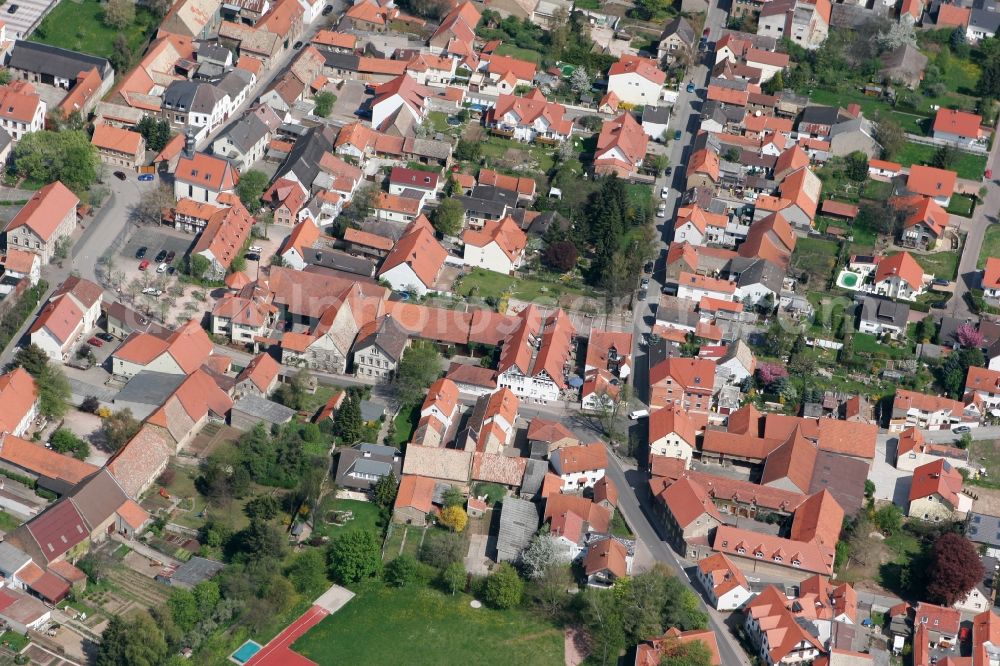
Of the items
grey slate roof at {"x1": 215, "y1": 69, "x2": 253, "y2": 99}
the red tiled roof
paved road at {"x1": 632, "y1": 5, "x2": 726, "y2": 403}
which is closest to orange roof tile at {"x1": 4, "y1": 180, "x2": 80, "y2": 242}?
grey slate roof at {"x1": 215, "y1": 69, "x2": 253, "y2": 99}

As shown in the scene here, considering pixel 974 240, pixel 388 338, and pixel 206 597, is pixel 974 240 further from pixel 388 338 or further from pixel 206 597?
pixel 206 597

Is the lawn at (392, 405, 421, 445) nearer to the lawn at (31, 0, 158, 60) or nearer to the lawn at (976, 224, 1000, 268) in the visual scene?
the lawn at (976, 224, 1000, 268)

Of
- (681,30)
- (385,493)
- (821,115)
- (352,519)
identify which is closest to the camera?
(352,519)

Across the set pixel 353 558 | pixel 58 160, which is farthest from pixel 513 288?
pixel 58 160

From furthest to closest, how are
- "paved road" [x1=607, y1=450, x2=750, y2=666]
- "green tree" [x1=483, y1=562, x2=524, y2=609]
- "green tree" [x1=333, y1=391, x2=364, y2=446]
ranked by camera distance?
"green tree" [x1=333, y1=391, x2=364, y2=446] < "green tree" [x1=483, y1=562, x2=524, y2=609] < "paved road" [x1=607, y1=450, x2=750, y2=666]

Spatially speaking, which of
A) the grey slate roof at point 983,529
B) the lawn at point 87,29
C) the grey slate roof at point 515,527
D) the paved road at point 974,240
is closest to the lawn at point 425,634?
the grey slate roof at point 515,527

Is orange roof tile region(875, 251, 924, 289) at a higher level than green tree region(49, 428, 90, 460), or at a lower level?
higher
